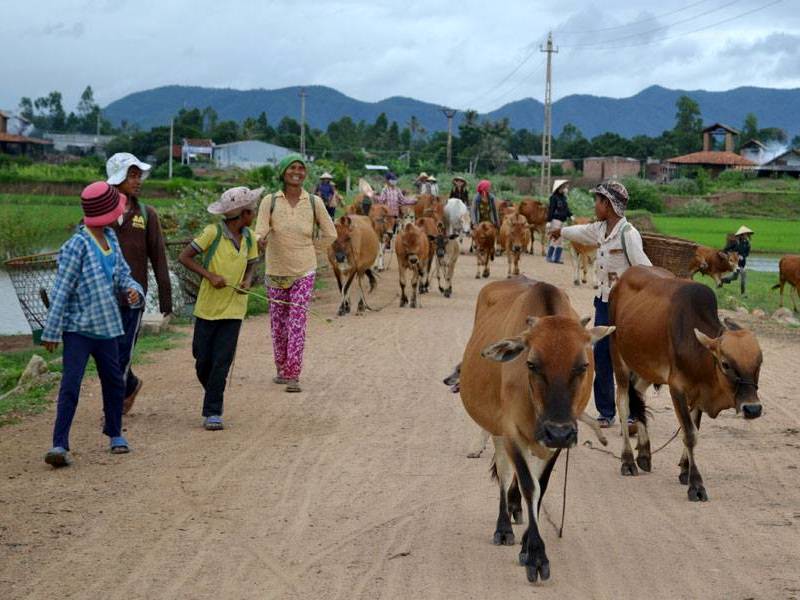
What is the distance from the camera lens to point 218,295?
34.4 feet

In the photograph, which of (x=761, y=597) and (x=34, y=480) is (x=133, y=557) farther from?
(x=761, y=597)

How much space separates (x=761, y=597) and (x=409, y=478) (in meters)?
3.09

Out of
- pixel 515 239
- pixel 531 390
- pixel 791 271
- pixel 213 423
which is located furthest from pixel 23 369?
pixel 791 271

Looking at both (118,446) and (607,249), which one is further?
(607,249)

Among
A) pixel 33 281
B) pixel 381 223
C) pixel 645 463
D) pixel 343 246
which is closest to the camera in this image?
pixel 645 463

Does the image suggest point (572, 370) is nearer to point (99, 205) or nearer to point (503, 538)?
point (503, 538)

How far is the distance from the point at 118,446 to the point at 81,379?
0.82m

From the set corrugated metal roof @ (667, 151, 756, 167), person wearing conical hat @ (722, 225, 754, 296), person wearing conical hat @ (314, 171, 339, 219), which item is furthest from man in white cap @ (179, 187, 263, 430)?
corrugated metal roof @ (667, 151, 756, 167)

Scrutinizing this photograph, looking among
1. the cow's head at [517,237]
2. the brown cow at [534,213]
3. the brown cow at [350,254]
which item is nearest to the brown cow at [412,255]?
the brown cow at [350,254]

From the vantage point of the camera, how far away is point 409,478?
8812mm

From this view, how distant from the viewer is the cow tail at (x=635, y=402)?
974 cm

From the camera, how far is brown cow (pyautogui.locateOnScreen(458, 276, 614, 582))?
6.34 metres

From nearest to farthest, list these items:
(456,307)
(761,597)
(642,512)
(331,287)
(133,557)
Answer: (761,597) → (133,557) → (642,512) → (456,307) → (331,287)

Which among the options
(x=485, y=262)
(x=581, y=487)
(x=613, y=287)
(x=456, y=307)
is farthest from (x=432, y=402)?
(x=485, y=262)
